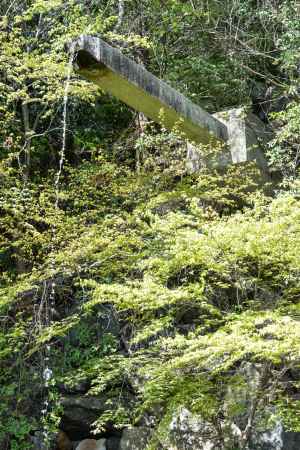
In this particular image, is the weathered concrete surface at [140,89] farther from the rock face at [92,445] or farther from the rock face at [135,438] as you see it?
the rock face at [92,445]

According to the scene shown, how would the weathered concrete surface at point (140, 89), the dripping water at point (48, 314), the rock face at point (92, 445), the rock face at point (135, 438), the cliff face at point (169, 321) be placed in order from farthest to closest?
1. the rock face at point (92, 445)
2. the dripping water at point (48, 314)
3. the rock face at point (135, 438)
4. the weathered concrete surface at point (140, 89)
5. the cliff face at point (169, 321)

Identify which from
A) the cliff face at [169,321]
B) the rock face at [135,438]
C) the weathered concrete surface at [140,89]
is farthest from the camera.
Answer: the rock face at [135,438]

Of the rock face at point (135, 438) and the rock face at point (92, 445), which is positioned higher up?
the rock face at point (135, 438)

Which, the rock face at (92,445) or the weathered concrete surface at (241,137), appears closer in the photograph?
the rock face at (92,445)

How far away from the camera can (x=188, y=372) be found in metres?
5.09

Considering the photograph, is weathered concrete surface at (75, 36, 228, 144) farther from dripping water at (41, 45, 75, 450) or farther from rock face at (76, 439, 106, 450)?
rock face at (76, 439, 106, 450)

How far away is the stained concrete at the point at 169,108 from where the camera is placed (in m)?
5.61

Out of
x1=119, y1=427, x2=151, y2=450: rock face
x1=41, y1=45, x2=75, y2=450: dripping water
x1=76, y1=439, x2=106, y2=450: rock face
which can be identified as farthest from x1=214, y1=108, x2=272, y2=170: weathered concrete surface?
x1=76, y1=439, x2=106, y2=450: rock face

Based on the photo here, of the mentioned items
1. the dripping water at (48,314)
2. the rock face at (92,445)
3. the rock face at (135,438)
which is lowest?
the rock face at (92,445)

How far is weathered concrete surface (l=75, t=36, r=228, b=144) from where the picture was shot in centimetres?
555

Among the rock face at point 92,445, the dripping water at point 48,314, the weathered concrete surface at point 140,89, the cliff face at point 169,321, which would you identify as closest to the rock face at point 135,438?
the cliff face at point 169,321

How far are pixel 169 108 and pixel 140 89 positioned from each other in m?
0.50

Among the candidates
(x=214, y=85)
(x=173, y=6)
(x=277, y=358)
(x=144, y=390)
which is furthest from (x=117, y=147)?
(x=277, y=358)

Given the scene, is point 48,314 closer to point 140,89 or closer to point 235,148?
point 140,89
